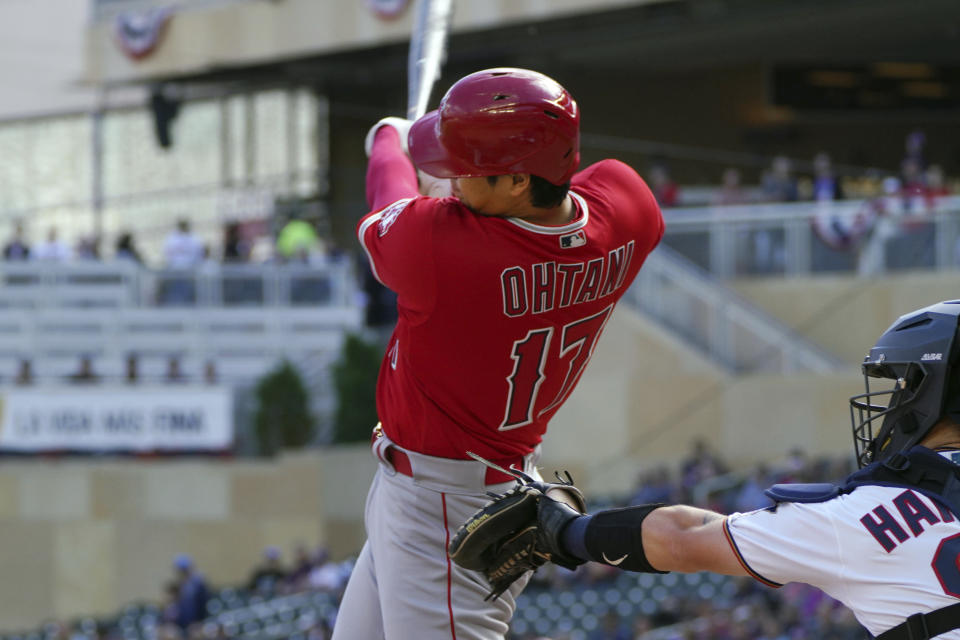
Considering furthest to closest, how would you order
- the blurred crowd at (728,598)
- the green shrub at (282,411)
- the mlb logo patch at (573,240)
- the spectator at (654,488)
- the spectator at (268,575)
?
the green shrub at (282,411) → the spectator at (268,575) → the spectator at (654,488) → the blurred crowd at (728,598) → the mlb logo patch at (573,240)

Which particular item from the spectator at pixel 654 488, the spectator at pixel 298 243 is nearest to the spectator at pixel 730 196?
the spectator at pixel 654 488

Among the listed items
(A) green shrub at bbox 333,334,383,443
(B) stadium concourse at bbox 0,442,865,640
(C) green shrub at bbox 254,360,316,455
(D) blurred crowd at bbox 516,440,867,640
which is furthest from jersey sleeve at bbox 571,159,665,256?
(C) green shrub at bbox 254,360,316,455

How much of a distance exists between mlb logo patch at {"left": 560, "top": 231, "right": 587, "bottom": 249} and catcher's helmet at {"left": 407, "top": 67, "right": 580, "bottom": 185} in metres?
0.13

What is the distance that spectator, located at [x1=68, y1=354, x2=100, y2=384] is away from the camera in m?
17.1

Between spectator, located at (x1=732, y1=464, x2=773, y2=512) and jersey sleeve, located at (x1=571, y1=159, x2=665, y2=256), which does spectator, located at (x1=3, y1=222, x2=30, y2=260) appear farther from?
jersey sleeve, located at (x1=571, y1=159, x2=665, y2=256)

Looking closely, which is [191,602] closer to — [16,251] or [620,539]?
[16,251]

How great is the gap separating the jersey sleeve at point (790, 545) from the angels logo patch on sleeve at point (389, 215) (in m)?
1.00

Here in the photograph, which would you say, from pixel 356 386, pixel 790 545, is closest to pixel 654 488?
pixel 356 386

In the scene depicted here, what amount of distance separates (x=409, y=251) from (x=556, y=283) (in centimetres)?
35

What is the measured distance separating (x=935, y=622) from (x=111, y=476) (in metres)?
15.0

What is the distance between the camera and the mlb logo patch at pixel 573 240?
3.26 meters

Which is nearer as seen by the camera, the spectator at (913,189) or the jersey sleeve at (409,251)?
the jersey sleeve at (409,251)

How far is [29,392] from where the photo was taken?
1694cm

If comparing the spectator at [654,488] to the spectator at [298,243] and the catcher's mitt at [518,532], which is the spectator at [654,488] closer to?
the spectator at [298,243]
